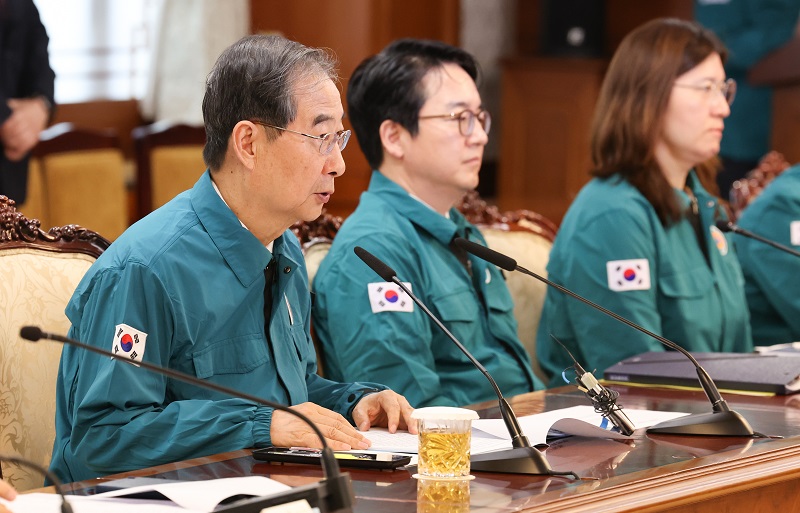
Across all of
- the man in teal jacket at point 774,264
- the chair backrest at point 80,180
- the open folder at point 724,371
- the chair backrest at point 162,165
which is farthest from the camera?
the chair backrest at point 162,165

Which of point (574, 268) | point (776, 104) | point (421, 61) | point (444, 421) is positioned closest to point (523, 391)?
point (574, 268)

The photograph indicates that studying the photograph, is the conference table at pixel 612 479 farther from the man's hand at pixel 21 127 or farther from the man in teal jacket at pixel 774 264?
the man's hand at pixel 21 127

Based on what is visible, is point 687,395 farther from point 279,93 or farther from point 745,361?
point 279,93

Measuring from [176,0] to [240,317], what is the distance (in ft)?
17.9

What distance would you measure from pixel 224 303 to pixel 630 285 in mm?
1325

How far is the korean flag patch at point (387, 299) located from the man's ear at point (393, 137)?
1.50ft

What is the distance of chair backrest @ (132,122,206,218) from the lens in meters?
5.67

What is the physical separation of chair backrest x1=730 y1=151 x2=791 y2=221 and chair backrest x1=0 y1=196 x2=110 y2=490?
2455mm

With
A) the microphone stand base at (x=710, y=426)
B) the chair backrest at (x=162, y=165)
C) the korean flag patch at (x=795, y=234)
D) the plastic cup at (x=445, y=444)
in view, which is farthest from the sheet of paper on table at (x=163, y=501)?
the chair backrest at (x=162, y=165)

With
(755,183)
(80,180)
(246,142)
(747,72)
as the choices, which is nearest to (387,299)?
(246,142)

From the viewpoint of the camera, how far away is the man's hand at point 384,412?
1.97 meters

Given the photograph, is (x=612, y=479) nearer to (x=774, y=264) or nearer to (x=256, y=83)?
(x=256, y=83)

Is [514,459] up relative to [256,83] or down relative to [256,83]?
down

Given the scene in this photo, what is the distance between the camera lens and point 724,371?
2.43m
